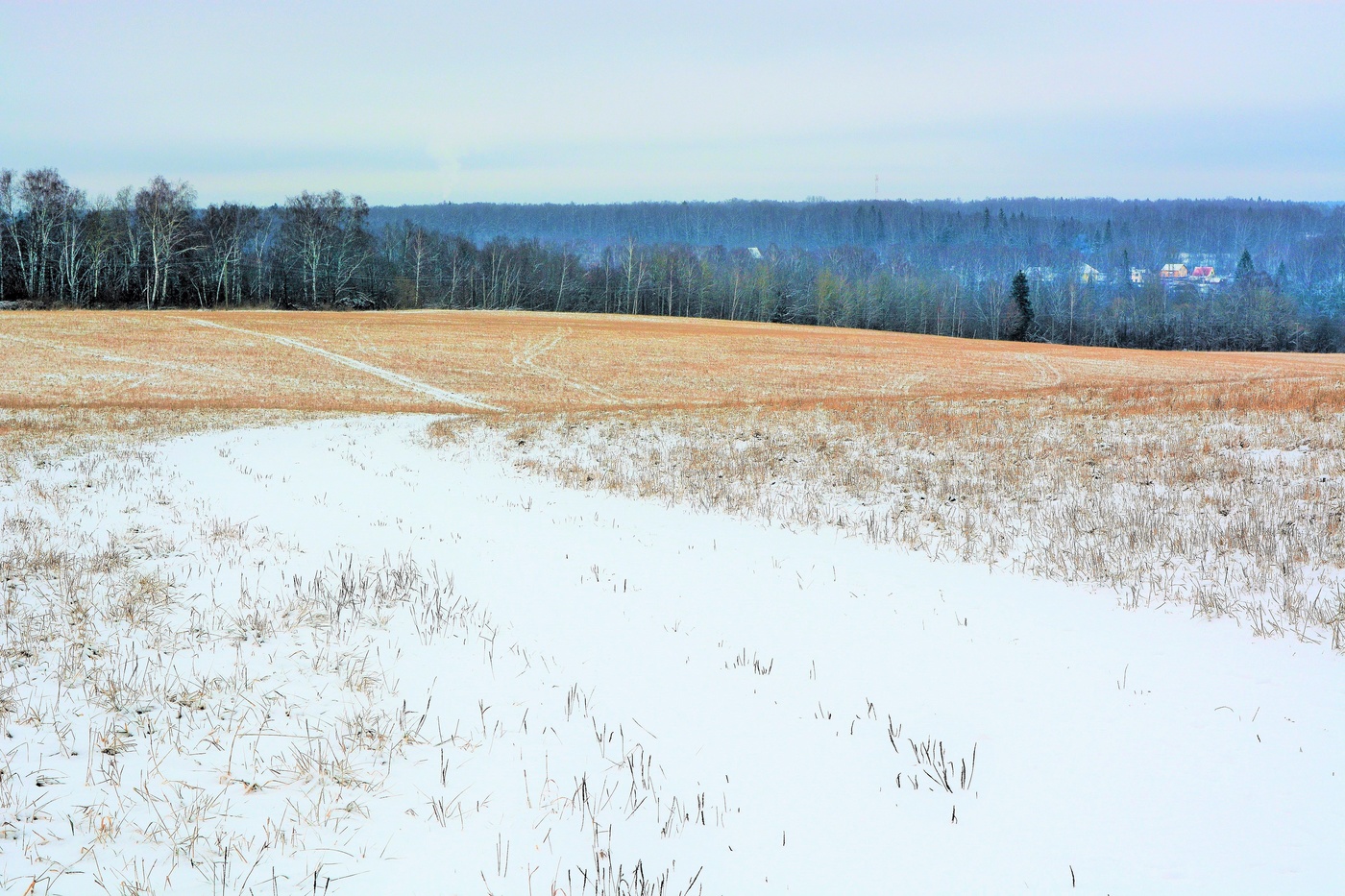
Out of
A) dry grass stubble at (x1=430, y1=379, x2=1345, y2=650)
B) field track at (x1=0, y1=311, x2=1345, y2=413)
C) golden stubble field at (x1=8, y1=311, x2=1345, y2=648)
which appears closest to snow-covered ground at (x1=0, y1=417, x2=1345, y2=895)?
dry grass stubble at (x1=430, y1=379, x2=1345, y2=650)

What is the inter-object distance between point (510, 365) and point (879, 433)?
33.1m

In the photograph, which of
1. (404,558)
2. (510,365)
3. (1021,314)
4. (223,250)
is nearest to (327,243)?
(223,250)

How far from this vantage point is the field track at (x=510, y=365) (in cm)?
3516

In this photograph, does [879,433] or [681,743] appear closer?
[681,743]

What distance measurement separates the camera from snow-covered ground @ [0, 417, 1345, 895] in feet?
12.2

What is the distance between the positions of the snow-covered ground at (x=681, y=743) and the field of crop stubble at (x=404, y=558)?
39 mm

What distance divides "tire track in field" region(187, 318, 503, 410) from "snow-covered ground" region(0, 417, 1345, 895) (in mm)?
28107

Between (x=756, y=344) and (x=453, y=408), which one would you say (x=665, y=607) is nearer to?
(x=453, y=408)

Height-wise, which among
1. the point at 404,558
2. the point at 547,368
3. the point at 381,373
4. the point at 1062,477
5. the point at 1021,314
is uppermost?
the point at 1021,314

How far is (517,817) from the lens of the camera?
4.07 metres

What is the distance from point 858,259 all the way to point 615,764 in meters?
183

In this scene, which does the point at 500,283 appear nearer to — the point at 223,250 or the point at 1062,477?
the point at 223,250

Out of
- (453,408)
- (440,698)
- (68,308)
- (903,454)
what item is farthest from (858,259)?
(440,698)

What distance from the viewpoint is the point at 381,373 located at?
146 feet
